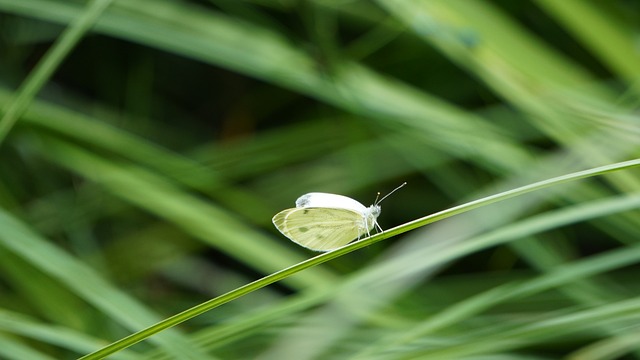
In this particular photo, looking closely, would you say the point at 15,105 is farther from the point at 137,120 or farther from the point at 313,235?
the point at 137,120

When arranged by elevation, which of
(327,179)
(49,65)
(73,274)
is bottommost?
(73,274)

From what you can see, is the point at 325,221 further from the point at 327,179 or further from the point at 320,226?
the point at 327,179

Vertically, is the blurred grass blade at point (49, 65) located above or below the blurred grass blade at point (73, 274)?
above

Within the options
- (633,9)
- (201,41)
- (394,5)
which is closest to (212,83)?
(201,41)

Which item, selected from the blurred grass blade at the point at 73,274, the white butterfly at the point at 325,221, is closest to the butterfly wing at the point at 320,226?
the white butterfly at the point at 325,221

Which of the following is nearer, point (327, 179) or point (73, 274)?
point (73, 274)

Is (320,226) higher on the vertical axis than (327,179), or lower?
lower

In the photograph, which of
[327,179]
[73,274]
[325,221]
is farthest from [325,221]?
[327,179]

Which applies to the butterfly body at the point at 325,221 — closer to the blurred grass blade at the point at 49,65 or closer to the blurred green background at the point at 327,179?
the blurred green background at the point at 327,179
